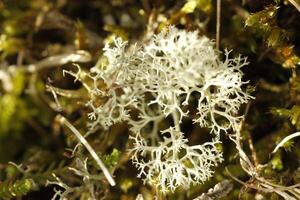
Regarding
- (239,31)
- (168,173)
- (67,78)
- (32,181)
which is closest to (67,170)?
(32,181)

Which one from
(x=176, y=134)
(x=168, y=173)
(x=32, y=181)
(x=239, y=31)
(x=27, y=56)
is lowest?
(x=32, y=181)

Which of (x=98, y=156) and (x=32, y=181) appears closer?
(x=98, y=156)

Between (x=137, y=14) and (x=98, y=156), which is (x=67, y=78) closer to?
(x=137, y=14)

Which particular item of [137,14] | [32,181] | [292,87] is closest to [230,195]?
[292,87]

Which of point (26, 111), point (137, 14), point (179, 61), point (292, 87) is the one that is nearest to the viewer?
point (179, 61)

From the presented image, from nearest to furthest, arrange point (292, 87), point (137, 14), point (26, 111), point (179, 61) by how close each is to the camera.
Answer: point (179, 61) < point (292, 87) < point (137, 14) < point (26, 111)

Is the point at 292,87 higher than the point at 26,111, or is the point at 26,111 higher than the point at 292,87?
the point at 292,87
